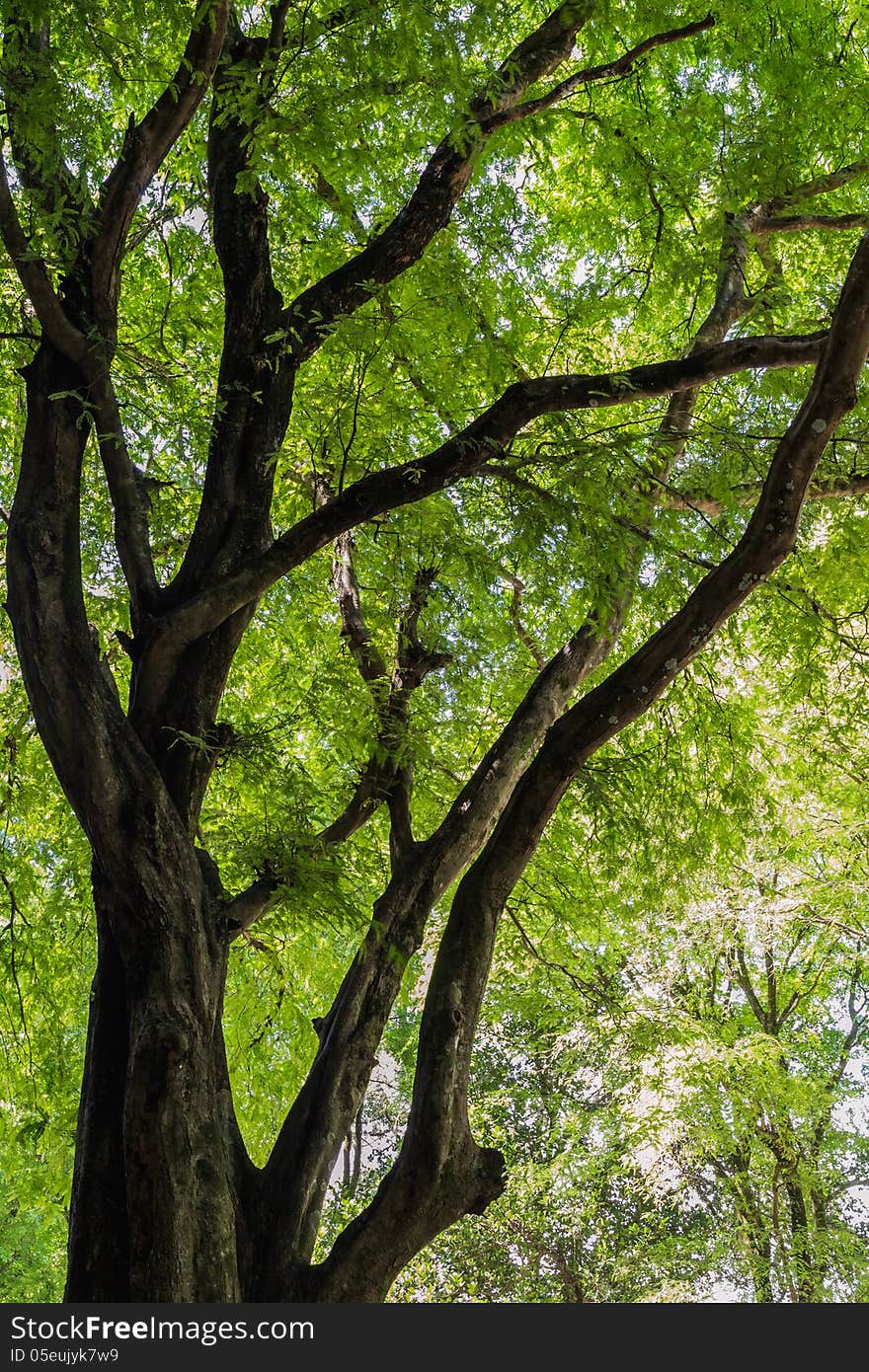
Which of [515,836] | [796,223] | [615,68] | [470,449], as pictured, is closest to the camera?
[470,449]

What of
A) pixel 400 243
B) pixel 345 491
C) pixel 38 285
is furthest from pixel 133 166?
pixel 345 491

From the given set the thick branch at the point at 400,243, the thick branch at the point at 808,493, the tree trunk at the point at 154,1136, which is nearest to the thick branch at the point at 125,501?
the thick branch at the point at 400,243

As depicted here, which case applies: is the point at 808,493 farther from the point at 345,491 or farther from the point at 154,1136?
the point at 154,1136

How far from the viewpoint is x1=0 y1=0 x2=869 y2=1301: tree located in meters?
3.54

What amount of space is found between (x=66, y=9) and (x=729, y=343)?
2764 mm

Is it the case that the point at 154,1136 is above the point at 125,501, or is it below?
below

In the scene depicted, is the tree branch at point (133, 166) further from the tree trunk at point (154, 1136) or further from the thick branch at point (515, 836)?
the thick branch at point (515, 836)

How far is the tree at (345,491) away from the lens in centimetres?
354

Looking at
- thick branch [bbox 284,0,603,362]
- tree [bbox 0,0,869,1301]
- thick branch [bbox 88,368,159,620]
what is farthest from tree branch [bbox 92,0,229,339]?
thick branch [bbox 284,0,603,362]

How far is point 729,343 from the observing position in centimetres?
379

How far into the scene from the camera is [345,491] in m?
4.21

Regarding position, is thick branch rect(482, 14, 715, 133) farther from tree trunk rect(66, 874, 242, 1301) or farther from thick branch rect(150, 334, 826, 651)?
tree trunk rect(66, 874, 242, 1301)

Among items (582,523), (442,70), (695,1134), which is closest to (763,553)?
(582,523)

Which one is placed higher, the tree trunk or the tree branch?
the tree branch
